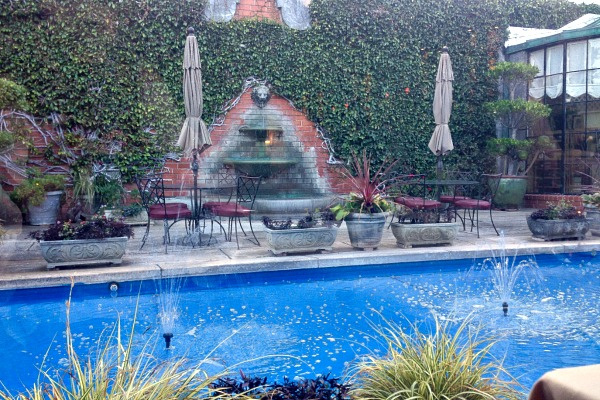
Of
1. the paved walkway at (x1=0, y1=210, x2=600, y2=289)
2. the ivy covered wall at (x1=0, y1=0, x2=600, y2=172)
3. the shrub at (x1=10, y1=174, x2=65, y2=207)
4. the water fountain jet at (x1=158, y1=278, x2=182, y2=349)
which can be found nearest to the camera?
the water fountain jet at (x1=158, y1=278, x2=182, y2=349)

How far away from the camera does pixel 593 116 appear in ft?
31.0

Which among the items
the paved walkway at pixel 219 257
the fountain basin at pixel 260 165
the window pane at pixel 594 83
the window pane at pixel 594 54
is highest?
the window pane at pixel 594 54

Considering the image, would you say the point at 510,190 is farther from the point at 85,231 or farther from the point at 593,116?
the point at 85,231

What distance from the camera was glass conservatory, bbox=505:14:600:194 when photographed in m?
9.40

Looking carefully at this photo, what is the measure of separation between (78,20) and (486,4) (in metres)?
7.69

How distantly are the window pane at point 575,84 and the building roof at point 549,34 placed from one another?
66 cm

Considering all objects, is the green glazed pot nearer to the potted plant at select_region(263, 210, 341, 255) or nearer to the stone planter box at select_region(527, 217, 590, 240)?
the stone planter box at select_region(527, 217, 590, 240)

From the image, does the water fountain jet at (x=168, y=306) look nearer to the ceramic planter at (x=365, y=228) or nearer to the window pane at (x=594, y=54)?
the ceramic planter at (x=365, y=228)

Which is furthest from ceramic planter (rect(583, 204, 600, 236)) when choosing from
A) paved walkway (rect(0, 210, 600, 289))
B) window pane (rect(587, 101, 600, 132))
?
window pane (rect(587, 101, 600, 132))

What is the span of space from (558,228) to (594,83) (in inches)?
183

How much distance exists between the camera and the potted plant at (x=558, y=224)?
20.1 feet

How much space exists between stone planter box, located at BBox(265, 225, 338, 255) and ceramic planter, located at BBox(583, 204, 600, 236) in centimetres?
363

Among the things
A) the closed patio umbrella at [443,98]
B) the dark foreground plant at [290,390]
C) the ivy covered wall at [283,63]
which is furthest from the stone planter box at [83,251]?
the closed patio umbrella at [443,98]

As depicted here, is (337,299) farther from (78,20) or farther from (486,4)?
(486,4)
